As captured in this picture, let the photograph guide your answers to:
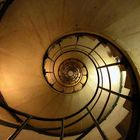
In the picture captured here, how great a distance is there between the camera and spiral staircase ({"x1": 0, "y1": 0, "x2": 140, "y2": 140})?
304 centimetres

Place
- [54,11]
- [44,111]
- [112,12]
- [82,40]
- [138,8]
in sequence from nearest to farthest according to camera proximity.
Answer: [138,8] < [112,12] < [54,11] < [82,40] < [44,111]

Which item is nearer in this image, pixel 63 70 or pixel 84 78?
pixel 84 78

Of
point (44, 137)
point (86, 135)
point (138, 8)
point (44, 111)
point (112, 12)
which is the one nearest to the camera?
point (138, 8)

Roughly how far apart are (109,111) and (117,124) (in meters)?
0.85

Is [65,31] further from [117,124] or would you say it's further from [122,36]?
[117,124]

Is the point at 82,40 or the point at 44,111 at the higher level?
the point at 82,40

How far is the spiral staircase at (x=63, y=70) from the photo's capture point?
3.04 m

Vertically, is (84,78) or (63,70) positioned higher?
(63,70)

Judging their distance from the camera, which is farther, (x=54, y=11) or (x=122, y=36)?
(x=54, y=11)

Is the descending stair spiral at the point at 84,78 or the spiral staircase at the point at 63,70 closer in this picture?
the spiral staircase at the point at 63,70

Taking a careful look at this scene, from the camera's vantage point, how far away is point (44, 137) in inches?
178

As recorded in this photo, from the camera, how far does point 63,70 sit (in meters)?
6.93

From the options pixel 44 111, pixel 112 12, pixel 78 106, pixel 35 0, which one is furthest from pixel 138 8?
pixel 44 111

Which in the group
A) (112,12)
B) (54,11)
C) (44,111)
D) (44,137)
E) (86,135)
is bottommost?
(86,135)
